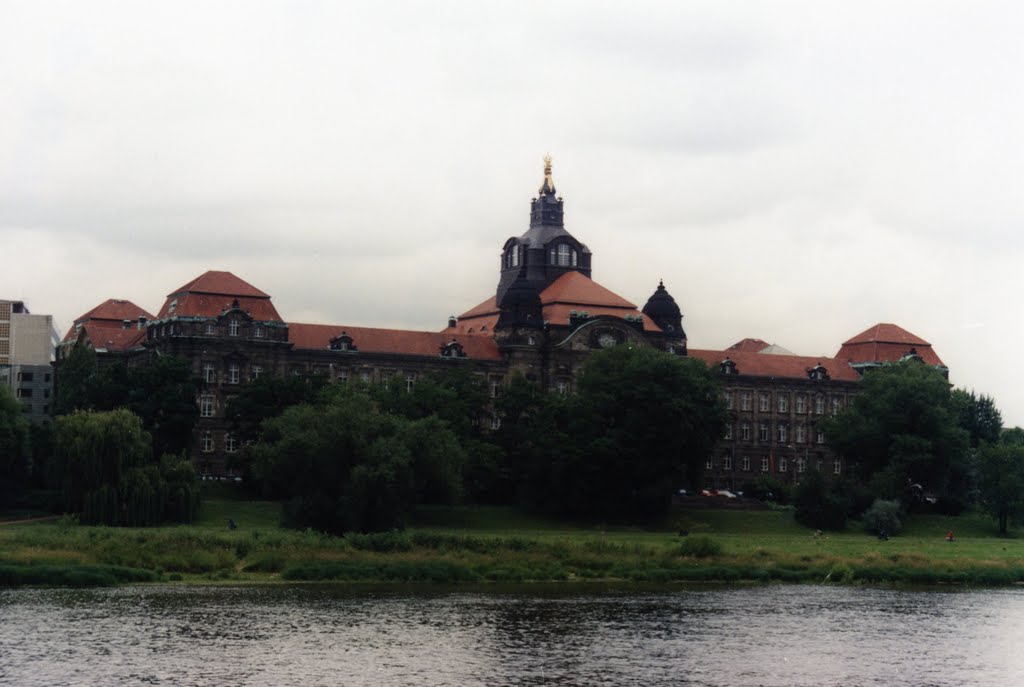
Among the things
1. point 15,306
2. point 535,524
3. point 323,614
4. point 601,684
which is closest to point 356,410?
point 535,524

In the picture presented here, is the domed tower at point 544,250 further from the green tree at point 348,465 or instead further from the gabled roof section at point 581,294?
the green tree at point 348,465

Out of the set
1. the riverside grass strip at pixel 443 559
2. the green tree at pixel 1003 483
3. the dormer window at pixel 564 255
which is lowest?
the riverside grass strip at pixel 443 559

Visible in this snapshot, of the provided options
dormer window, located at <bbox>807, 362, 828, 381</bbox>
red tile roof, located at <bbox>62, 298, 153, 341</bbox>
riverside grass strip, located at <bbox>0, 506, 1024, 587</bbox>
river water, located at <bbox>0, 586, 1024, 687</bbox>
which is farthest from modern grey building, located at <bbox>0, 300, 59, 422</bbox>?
river water, located at <bbox>0, 586, 1024, 687</bbox>

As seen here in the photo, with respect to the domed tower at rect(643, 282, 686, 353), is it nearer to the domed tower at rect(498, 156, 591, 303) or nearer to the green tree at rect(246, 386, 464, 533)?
the domed tower at rect(498, 156, 591, 303)

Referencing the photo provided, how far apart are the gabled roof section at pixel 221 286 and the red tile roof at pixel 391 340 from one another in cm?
608

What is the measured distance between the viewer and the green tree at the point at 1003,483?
12550 centimetres

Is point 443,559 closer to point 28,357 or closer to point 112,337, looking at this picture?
point 112,337

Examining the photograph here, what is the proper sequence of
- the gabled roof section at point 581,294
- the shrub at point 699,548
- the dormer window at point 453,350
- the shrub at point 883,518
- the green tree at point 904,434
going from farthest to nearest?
the gabled roof section at point 581,294 < the dormer window at point 453,350 < the green tree at point 904,434 < the shrub at point 883,518 < the shrub at point 699,548

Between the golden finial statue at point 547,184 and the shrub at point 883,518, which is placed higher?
the golden finial statue at point 547,184

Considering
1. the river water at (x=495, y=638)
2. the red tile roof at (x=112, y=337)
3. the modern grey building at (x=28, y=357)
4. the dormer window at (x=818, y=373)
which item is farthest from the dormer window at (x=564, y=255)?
the river water at (x=495, y=638)

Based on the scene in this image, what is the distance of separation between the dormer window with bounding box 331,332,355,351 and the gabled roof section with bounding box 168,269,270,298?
28.0ft

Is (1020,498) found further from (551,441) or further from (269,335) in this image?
(269,335)

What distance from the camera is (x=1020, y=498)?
126 metres

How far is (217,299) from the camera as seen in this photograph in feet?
456
